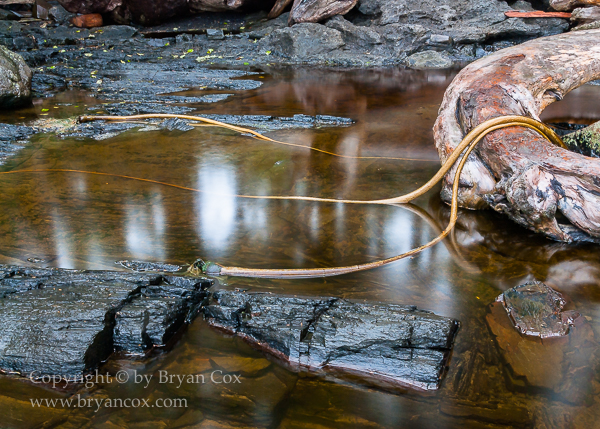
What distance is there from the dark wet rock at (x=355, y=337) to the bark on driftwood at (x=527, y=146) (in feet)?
4.19

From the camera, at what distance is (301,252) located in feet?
8.89

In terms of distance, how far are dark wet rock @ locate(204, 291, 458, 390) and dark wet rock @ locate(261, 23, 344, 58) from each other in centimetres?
923

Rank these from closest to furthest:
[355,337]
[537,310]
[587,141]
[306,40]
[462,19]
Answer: [355,337]
[537,310]
[587,141]
[306,40]
[462,19]

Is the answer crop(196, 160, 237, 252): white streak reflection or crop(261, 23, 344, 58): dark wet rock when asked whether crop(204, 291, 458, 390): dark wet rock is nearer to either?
crop(196, 160, 237, 252): white streak reflection

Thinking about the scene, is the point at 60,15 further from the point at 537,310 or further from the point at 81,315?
the point at 537,310

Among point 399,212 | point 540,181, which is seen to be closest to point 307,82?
point 399,212

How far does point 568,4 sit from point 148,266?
1174 centimetres

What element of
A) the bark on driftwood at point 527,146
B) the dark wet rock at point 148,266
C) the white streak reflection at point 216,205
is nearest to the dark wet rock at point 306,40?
the bark on driftwood at point 527,146

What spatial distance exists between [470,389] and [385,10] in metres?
11.1

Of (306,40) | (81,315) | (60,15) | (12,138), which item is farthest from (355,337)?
(60,15)

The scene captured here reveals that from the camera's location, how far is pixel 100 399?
1.73 metres

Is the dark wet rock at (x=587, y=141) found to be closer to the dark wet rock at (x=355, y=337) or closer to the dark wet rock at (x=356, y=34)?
the dark wet rock at (x=355, y=337)

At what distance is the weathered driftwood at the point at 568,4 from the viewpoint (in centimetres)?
970

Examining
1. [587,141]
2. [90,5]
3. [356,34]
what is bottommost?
[587,141]
